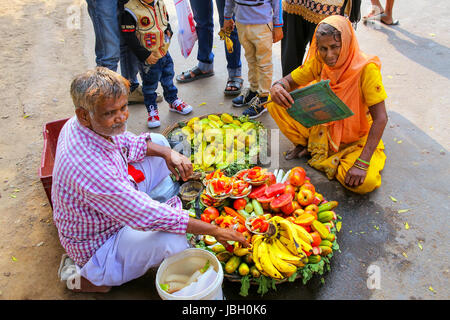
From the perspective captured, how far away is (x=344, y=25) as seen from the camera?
2.82 m

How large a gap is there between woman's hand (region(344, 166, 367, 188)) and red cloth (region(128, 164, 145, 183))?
1.74 m

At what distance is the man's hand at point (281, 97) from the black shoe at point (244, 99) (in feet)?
3.93

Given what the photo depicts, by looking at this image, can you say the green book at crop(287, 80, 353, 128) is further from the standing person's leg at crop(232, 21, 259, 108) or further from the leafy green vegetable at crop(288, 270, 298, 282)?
the leafy green vegetable at crop(288, 270, 298, 282)

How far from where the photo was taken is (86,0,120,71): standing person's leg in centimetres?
334

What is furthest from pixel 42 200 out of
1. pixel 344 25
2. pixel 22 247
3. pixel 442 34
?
pixel 442 34

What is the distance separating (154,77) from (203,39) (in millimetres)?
1257

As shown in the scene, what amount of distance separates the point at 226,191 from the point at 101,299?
1.19 m

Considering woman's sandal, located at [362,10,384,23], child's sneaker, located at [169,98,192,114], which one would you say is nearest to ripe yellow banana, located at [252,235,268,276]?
child's sneaker, located at [169,98,192,114]

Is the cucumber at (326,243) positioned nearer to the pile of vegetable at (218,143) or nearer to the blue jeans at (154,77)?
the pile of vegetable at (218,143)

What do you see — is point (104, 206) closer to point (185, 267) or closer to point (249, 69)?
point (185, 267)

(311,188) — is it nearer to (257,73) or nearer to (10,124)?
(257,73)

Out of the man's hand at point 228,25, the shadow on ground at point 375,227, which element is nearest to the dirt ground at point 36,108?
the shadow on ground at point 375,227

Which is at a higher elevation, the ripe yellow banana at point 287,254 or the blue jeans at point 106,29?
the blue jeans at point 106,29

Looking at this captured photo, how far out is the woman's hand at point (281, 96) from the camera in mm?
3174
